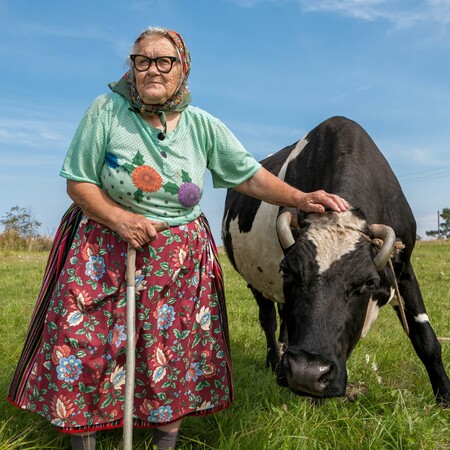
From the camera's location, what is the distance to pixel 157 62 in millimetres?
3225

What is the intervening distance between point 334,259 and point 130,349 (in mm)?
1236

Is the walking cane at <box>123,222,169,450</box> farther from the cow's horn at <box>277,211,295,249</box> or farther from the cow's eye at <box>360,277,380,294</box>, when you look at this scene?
the cow's eye at <box>360,277,380,294</box>

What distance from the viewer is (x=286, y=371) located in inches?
123

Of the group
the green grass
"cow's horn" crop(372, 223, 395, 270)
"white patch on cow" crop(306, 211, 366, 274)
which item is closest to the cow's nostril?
the green grass

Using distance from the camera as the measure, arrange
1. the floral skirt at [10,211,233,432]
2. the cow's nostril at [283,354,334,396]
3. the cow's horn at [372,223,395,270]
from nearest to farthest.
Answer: the cow's nostril at [283,354,334,396], the floral skirt at [10,211,233,432], the cow's horn at [372,223,395,270]

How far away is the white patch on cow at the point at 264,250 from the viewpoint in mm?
5262

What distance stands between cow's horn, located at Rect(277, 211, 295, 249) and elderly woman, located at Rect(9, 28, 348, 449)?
0.59 meters

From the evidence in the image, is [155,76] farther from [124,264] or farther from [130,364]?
[130,364]

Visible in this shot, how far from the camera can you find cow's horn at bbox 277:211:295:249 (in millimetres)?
3674

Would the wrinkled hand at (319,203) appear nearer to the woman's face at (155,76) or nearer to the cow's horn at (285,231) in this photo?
the cow's horn at (285,231)

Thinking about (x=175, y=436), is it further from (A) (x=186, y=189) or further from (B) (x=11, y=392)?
(A) (x=186, y=189)

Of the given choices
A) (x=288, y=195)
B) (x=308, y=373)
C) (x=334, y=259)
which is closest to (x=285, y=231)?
(x=288, y=195)

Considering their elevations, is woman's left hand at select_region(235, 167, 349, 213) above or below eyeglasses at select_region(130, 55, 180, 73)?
below

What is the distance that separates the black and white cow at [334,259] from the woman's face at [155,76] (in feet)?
3.61
